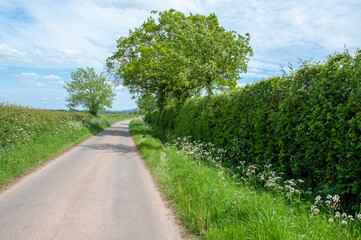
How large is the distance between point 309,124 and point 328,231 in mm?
2529

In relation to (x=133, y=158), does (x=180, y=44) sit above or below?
above

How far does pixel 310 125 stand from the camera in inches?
201

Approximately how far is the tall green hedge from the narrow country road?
11.0 ft

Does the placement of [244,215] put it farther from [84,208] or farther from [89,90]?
[89,90]

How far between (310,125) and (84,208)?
5571 mm

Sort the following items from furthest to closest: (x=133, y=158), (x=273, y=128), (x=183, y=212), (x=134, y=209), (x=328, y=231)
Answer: (x=133, y=158)
(x=273, y=128)
(x=134, y=209)
(x=183, y=212)
(x=328, y=231)

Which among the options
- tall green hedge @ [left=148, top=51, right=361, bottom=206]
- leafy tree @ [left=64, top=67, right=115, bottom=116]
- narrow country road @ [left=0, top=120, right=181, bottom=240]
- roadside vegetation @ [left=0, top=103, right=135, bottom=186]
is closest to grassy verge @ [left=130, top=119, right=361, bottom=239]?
narrow country road @ [left=0, top=120, right=181, bottom=240]

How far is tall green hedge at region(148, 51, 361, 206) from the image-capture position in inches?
167

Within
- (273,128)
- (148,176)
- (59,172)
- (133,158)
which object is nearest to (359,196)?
(273,128)

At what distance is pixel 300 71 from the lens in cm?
603

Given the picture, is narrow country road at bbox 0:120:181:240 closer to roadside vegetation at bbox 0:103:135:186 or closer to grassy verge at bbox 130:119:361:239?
grassy verge at bbox 130:119:361:239

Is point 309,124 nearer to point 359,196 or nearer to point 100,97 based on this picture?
point 359,196

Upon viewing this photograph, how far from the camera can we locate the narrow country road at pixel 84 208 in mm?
4176

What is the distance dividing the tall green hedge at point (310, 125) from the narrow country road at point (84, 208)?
11.0ft
